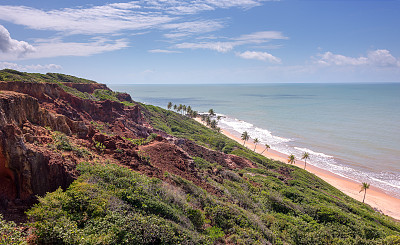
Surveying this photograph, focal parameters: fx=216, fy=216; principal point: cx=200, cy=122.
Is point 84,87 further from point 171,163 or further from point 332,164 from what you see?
point 332,164

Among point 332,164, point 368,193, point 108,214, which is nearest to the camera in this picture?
point 108,214

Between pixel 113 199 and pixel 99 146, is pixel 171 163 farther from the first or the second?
pixel 113 199

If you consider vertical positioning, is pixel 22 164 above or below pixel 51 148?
below

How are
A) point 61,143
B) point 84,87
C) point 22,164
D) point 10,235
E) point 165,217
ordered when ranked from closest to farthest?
point 10,235, point 22,164, point 165,217, point 61,143, point 84,87

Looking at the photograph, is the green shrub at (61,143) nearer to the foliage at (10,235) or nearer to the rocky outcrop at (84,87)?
the foliage at (10,235)

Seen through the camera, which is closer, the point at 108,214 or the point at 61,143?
the point at 108,214

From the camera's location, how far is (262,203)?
1873 cm

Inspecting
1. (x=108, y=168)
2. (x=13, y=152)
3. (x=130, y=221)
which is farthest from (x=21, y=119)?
(x=130, y=221)

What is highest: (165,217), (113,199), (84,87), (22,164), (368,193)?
(84,87)

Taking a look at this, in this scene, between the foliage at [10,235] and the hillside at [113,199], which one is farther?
the hillside at [113,199]

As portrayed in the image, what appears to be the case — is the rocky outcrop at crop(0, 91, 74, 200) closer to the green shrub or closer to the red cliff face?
the red cliff face

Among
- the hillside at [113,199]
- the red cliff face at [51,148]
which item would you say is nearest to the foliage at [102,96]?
the red cliff face at [51,148]

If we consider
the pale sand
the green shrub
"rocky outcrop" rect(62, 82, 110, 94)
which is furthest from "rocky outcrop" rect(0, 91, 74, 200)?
the pale sand

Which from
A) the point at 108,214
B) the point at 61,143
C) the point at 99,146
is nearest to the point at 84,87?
the point at 99,146
